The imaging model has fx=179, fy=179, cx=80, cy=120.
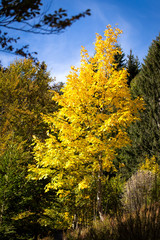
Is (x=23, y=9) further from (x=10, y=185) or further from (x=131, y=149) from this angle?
(x=131, y=149)

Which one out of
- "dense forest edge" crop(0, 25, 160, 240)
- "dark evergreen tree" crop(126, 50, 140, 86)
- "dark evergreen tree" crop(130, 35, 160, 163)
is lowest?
"dense forest edge" crop(0, 25, 160, 240)

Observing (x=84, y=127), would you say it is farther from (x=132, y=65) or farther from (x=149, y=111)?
(x=132, y=65)

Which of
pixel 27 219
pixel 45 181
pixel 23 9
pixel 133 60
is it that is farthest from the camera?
pixel 133 60

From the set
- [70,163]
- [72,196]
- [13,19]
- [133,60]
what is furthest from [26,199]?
[133,60]

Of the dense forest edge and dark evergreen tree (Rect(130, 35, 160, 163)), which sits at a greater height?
dark evergreen tree (Rect(130, 35, 160, 163))

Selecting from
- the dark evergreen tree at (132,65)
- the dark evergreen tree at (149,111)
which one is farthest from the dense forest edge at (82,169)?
the dark evergreen tree at (132,65)

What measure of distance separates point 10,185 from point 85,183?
227cm

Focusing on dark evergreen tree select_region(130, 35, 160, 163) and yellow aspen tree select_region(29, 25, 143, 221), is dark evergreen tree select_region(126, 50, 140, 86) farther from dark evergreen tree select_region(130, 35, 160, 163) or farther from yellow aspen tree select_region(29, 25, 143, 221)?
yellow aspen tree select_region(29, 25, 143, 221)

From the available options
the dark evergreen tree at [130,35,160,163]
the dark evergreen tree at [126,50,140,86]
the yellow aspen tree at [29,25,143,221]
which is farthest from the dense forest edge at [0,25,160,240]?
the dark evergreen tree at [126,50,140,86]

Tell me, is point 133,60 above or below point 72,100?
above

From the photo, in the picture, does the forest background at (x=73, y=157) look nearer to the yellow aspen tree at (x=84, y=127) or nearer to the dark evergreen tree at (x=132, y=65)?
the yellow aspen tree at (x=84, y=127)

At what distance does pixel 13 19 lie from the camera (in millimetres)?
2254

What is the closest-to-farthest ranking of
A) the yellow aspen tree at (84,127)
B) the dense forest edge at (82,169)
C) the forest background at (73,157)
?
the dense forest edge at (82,169) < the forest background at (73,157) < the yellow aspen tree at (84,127)

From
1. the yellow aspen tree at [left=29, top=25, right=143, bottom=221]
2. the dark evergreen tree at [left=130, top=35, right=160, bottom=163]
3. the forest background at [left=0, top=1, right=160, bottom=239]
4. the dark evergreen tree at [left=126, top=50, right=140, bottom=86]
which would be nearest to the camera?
the forest background at [left=0, top=1, right=160, bottom=239]
